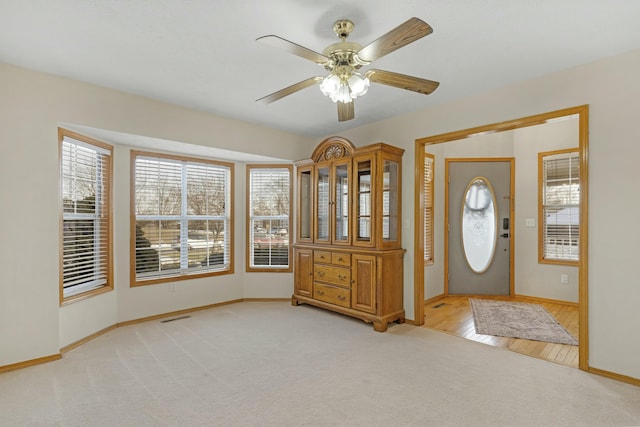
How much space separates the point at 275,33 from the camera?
2.26 metres

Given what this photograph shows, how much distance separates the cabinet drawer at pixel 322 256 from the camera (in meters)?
4.29

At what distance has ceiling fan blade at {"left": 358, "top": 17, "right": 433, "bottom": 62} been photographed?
1.60 metres

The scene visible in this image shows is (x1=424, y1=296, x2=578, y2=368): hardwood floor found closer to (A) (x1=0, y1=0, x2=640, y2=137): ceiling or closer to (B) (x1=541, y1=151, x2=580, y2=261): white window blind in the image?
(B) (x1=541, y1=151, x2=580, y2=261): white window blind

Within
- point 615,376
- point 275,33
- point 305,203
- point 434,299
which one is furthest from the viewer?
point 434,299

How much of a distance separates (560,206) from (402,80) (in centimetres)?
428

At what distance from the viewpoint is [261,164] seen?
199 inches

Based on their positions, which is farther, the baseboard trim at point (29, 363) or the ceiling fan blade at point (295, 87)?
the baseboard trim at point (29, 363)

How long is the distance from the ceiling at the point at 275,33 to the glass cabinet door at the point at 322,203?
1.29m

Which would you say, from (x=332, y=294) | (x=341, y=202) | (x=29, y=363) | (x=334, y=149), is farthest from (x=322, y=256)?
(x=29, y=363)

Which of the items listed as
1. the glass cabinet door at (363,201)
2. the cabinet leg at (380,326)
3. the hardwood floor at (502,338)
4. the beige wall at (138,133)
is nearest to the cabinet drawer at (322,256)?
the glass cabinet door at (363,201)

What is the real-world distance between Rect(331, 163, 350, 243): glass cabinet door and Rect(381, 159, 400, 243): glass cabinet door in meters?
0.48

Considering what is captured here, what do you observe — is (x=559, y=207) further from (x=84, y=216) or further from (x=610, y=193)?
(x=84, y=216)

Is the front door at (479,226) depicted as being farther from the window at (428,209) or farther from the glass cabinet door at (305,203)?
the glass cabinet door at (305,203)

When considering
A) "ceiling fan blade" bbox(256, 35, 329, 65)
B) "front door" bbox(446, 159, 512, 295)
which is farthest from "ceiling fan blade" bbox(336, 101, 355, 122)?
"front door" bbox(446, 159, 512, 295)
